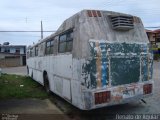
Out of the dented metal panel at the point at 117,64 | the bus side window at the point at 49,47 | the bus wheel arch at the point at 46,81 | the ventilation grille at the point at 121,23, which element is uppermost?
the ventilation grille at the point at 121,23

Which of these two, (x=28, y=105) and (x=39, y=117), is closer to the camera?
(x=39, y=117)

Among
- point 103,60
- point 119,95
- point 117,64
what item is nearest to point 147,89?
point 119,95

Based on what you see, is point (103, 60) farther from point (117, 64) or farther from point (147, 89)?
point (147, 89)

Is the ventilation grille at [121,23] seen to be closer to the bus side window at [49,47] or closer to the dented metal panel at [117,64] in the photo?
the dented metal panel at [117,64]

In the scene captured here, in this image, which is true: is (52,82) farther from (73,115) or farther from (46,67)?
(73,115)

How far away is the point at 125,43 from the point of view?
7.62 meters

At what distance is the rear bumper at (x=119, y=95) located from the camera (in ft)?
22.3

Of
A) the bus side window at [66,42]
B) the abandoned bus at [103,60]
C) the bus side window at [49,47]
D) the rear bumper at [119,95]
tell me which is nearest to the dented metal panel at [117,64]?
the abandoned bus at [103,60]

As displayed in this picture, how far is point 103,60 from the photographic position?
7.07 metres

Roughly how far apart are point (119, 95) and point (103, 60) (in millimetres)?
1099

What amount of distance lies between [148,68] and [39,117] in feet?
11.6

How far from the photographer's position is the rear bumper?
22.3 ft

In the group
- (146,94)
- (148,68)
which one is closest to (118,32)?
(148,68)

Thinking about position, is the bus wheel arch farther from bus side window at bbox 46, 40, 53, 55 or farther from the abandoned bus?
the abandoned bus
